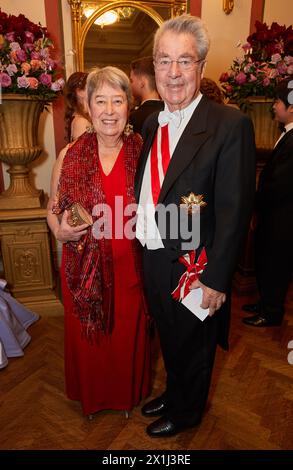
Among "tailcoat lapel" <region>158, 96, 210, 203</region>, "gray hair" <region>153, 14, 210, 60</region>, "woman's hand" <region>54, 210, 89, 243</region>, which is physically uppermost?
"gray hair" <region>153, 14, 210, 60</region>

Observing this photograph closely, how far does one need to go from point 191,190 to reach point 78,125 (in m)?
1.47

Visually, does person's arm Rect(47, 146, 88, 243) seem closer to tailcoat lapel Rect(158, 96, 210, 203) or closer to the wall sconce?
tailcoat lapel Rect(158, 96, 210, 203)

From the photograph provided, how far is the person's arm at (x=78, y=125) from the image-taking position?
98.4 inches

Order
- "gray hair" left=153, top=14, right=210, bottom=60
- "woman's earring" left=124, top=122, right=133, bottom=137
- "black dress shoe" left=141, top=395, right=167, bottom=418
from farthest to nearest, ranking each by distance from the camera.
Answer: "black dress shoe" left=141, top=395, right=167, bottom=418, "woman's earring" left=124, top=122, right=133, bottom=137, "gray hair" left=153, top=14, right=210, bottom=60

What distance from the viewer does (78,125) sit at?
2.53 meters

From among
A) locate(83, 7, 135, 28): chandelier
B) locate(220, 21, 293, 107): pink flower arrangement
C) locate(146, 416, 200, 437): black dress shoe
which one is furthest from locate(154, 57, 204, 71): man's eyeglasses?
locate(83, 7, 135, 28): chandelier

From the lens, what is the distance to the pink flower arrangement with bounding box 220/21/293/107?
118 inches

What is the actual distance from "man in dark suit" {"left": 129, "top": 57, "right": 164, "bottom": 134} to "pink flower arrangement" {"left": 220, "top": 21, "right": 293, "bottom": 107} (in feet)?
3.07

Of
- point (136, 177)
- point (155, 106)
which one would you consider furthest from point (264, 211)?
point (136, 177)

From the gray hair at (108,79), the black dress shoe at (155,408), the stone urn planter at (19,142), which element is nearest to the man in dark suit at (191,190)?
the gray hair at (108,79)

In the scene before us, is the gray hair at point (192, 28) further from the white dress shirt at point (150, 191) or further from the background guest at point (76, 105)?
the background guest at point (76, 105)

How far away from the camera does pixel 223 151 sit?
128 centimetres

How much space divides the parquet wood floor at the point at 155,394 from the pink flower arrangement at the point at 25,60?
1795 mm
